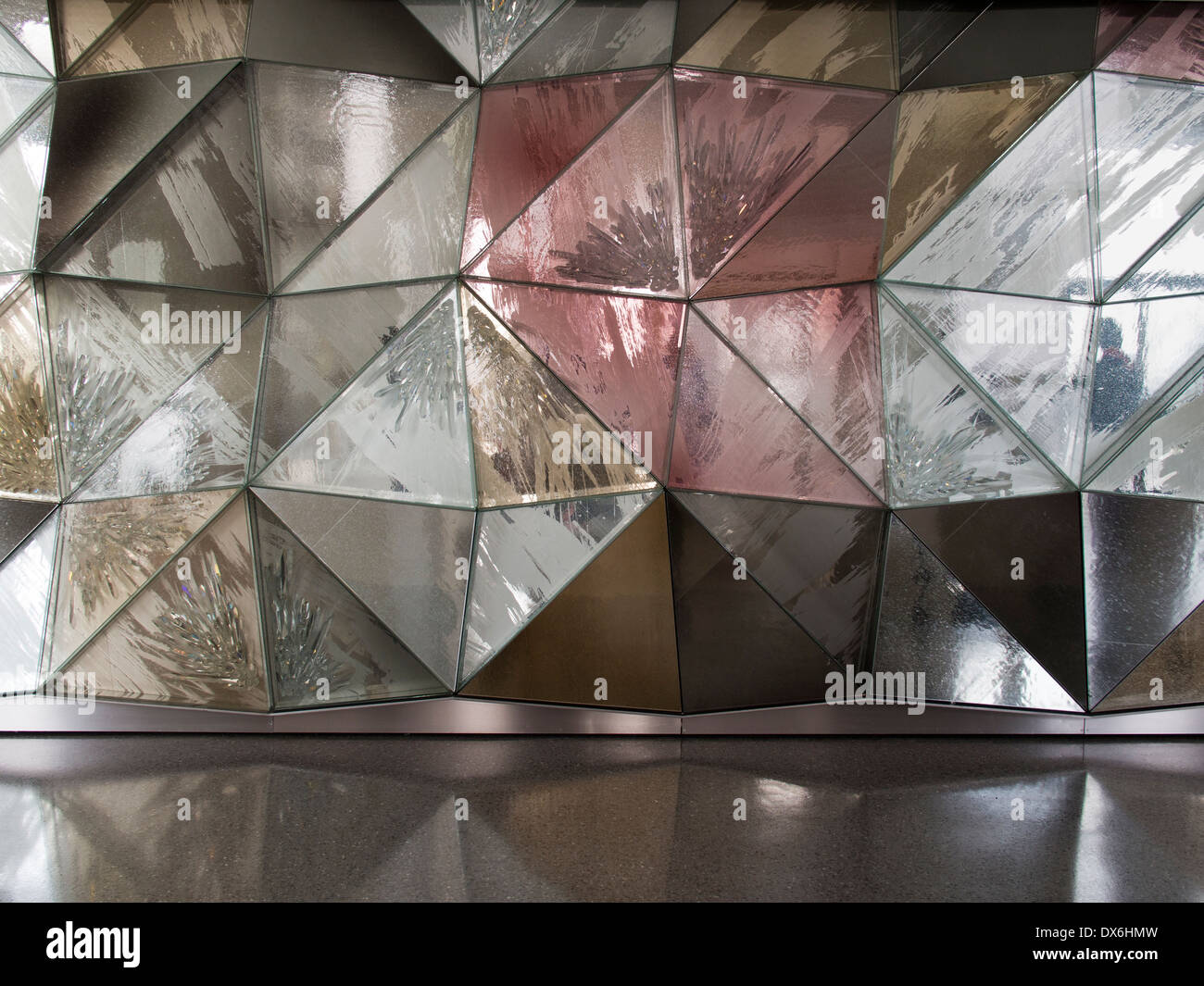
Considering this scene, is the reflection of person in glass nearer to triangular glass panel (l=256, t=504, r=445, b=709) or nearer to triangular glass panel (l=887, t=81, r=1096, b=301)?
triangular glass panel (l=887, t=81, r=1096, b=301)

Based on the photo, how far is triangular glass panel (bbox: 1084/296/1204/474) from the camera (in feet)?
26.1

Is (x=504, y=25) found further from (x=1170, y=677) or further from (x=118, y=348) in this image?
Answer: (x=1170, y=677)

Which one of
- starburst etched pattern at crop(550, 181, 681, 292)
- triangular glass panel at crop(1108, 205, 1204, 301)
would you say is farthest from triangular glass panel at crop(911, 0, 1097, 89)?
starburst etched pattern at crop(550, 181, 681, 292)

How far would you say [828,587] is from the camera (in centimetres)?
800

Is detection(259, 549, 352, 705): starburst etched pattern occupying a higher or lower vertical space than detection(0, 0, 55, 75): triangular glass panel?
lower

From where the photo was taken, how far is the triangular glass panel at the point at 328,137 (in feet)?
25.6

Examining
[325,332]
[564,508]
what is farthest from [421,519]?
[325,332]

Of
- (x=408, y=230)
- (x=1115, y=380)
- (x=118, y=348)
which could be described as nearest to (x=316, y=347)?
(x=408, y=230)

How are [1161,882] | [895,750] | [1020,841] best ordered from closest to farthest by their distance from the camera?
[1161,882] → [1020,841] → [895,750]

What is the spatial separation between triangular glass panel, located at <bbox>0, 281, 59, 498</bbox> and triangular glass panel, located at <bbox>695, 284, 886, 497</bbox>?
6.15 m

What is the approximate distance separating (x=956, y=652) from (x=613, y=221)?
5.09 m

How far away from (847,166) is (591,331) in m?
2.75

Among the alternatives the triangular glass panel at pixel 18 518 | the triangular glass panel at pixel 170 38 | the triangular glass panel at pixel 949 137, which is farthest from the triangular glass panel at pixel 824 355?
Result: the triangular glass panel at pixel 18 518

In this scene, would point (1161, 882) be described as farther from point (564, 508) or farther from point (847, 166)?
point (847, 166)
